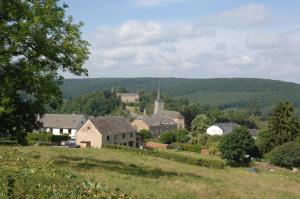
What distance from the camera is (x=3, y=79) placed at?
839 inches

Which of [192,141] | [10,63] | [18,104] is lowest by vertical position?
[192,141]

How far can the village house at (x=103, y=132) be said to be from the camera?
82938mm

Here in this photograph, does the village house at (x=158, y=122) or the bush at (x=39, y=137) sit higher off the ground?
the village house at (x=158, y=122)

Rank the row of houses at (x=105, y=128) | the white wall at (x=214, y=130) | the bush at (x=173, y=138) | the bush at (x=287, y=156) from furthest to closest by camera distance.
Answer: the white wall at (x=214, y=130), the bush at (x=173, y=138), the row of houses at (x=105, y=128), the bush at (x=287, y=156)

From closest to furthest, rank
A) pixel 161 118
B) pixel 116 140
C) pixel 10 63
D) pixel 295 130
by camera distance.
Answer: pixel 10 63 → pixel 295 130 → pixel 116 140 → pixel 161 118

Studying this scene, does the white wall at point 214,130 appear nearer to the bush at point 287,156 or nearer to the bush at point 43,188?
the bush at point 287,156

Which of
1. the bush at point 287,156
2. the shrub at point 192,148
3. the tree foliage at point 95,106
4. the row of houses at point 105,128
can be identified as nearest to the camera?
the bush at point 287,156

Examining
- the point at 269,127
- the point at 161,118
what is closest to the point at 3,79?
the point at 269,127

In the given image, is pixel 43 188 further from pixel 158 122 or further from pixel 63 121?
pixel 158 122

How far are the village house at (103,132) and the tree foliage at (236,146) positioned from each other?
22.8 meters

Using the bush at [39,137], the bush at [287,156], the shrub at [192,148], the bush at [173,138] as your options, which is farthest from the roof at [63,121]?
the bush at [287,156]

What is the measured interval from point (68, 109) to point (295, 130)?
12461 centimetres

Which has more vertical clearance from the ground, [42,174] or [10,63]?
[10,63]

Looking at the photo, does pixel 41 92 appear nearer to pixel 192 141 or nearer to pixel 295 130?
pixel 295 130
